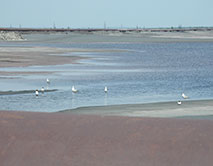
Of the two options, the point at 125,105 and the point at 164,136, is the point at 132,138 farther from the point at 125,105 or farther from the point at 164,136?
the point at 125,105

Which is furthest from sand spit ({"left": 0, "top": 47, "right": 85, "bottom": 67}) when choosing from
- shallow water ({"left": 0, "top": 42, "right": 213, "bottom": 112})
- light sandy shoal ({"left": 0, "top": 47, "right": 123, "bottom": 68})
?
shallow water ({"left": 0, "top": 42, "right": 213, "bottom": 112})

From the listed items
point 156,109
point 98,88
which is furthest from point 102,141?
point 98,88

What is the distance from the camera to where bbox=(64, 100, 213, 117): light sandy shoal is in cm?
1509

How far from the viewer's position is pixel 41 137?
209 centimetres

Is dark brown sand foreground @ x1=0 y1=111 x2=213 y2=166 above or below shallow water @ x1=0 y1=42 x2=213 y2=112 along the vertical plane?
above

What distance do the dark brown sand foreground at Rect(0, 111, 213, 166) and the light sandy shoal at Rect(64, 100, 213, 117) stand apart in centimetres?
1245

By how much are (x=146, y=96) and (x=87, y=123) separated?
17653 mm

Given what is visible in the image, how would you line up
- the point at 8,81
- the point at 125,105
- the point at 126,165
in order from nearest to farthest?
the point at 126,165 → the point at 125,105 → the point at 8,81

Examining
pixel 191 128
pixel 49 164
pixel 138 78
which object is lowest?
pixel 138 78

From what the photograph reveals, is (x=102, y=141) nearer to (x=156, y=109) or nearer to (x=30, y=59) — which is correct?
(x=156, y=109)

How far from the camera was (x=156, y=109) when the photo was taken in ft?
52.7

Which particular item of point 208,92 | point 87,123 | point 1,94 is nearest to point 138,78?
point 208,92

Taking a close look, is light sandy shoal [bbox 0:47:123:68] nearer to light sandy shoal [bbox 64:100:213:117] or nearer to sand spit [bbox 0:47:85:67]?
sand spit [bbox 0:47:85:67]

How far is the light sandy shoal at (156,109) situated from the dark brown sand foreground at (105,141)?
1245 cm
